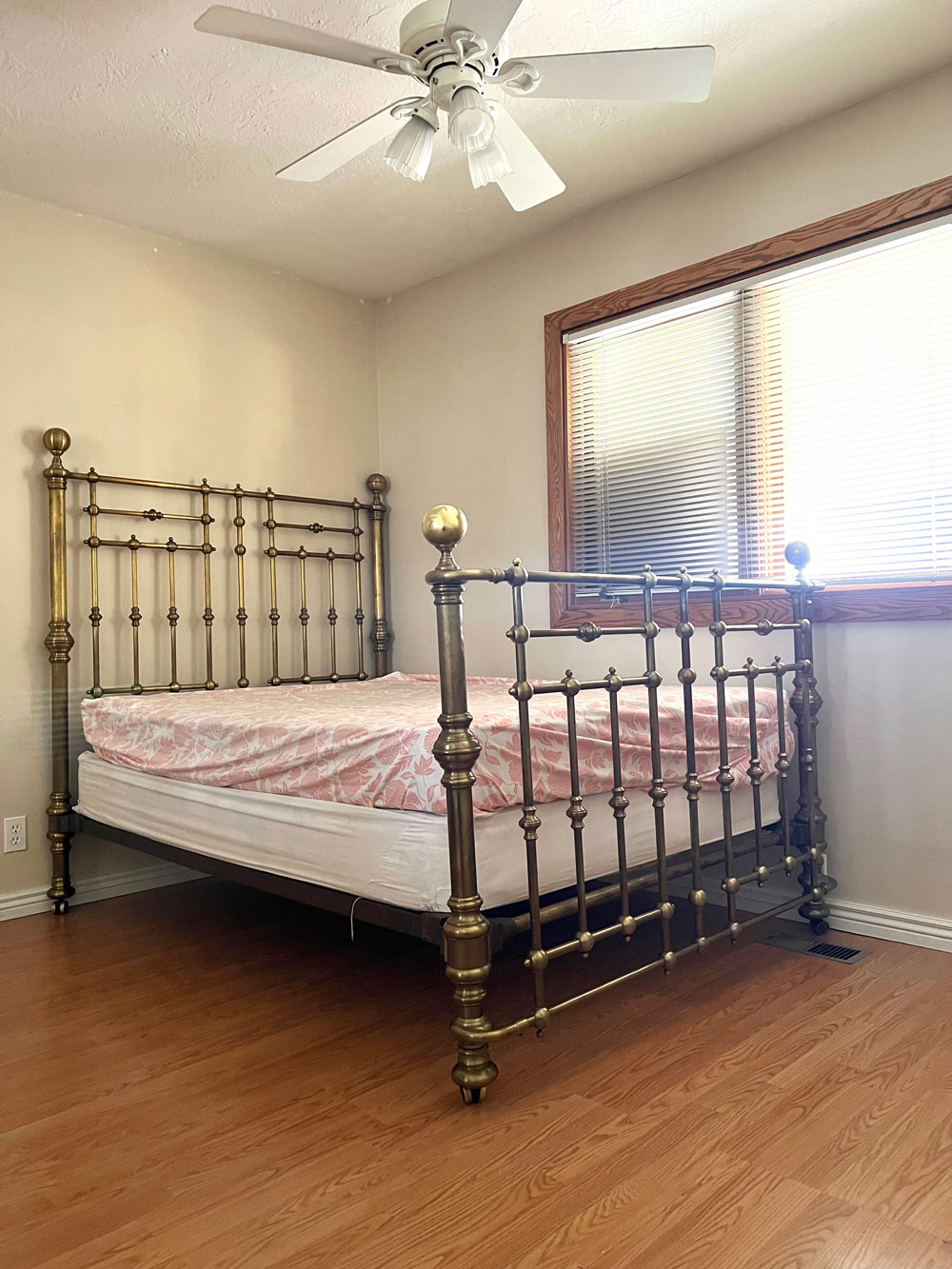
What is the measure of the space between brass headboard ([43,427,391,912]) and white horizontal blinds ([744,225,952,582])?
6.17 feet

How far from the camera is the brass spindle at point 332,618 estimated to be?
4.04 metres

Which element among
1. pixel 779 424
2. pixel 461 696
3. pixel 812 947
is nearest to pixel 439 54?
pixel 461 696

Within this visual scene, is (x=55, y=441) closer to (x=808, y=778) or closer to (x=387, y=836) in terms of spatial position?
(x=387, y=836)

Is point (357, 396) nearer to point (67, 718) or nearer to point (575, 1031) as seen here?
point (67, 718)

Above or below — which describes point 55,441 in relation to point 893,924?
above

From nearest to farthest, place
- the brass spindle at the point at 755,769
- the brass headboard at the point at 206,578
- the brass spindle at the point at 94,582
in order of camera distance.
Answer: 1. the brass spindle at the point at 755,769
2. the brass headboard at the point at 206,578
3. the brass spindle at the point at 94,582

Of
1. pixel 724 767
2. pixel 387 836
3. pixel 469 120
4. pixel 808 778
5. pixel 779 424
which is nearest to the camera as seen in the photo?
pixel 387 836

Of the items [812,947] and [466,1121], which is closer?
[466,1121]

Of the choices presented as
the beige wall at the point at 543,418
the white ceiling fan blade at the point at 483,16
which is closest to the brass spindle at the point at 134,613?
the beige wall at the point at 543,418

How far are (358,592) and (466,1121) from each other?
8.98 ft

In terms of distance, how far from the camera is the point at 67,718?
3.23 m

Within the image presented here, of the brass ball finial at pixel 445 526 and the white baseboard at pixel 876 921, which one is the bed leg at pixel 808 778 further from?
the brass ball finial at pixel 445 526

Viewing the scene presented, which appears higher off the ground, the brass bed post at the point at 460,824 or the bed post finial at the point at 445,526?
the bed post finial at the point at 445,526

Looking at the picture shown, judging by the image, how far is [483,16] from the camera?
182cm
